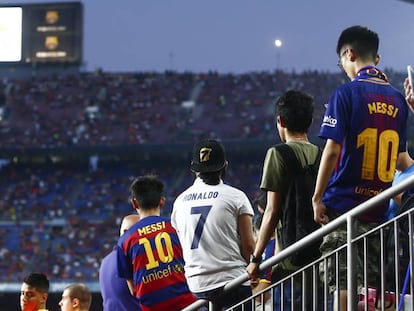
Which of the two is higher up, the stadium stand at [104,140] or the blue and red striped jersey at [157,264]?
the blue and red striped jersey at [157,264]

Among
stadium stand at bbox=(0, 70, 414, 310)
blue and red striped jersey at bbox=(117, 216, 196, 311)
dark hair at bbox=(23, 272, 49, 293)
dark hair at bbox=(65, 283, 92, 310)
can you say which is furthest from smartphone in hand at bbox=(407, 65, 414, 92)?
stadium stand at bbox=(0, 70, 414, 310)

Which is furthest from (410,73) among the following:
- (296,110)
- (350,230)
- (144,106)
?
(144,106)

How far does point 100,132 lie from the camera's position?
113 ft

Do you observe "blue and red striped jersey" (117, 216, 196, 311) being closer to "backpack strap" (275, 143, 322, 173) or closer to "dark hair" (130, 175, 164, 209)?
"dark hair" (130, 175, 164, 209)

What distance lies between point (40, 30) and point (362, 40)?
98.6 ft

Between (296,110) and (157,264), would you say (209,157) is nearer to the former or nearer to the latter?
(296,110)

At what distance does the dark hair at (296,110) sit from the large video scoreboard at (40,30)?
28.7 meters

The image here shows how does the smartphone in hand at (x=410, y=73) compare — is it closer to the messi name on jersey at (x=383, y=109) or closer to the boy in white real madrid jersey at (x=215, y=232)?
the messi name on jersey at (x=383, y=109)

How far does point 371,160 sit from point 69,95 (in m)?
33.3

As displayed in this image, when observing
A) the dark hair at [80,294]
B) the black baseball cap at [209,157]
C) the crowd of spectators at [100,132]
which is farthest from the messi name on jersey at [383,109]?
the crowd of spectators at [100,132]

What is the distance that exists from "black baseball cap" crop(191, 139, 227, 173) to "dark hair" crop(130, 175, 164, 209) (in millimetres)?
572

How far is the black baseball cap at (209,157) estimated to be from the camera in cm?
379

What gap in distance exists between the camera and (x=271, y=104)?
34844 mm

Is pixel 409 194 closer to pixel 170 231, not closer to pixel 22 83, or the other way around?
pixel 170 231
